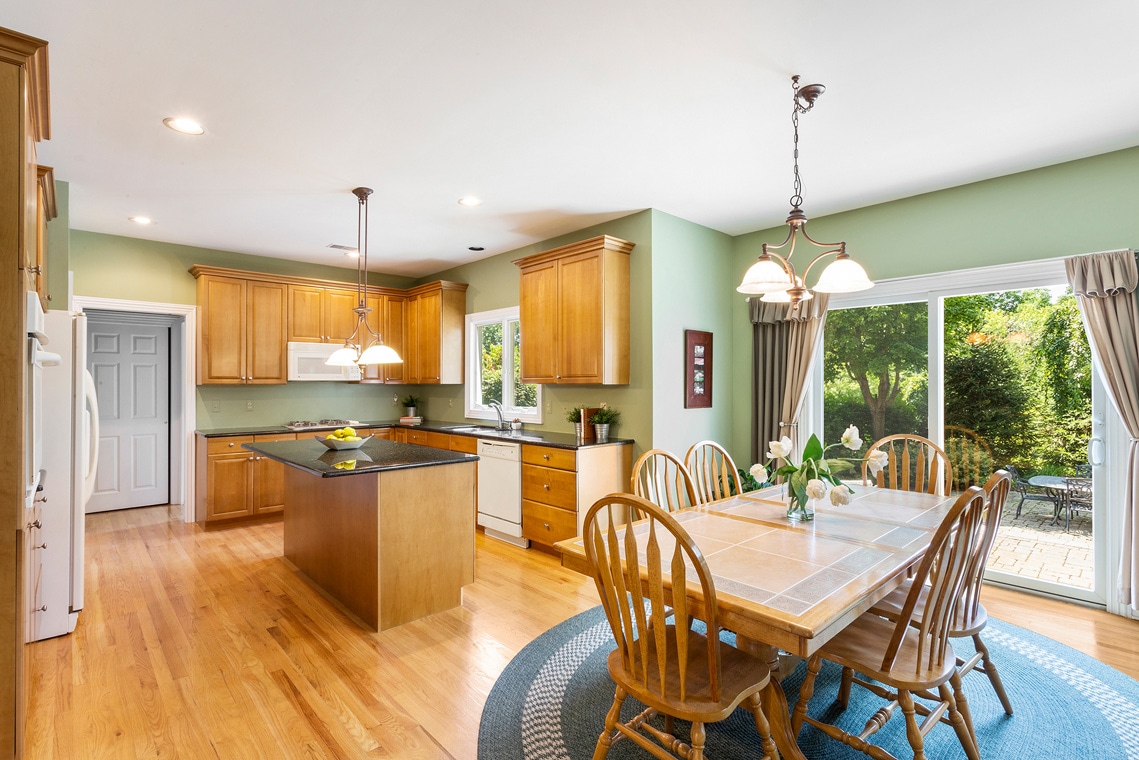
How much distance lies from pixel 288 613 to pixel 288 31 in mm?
2896

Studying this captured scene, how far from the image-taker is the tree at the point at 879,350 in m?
3.96

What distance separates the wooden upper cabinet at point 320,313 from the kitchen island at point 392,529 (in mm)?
2437

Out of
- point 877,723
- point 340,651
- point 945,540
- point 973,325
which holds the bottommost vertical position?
point 340,651

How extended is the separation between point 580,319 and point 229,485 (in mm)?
3494

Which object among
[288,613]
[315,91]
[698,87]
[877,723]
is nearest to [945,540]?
[877,723]

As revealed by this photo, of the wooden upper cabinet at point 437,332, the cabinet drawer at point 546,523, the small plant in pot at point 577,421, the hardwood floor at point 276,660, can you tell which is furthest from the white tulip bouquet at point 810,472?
the wooden upper cabinet at point 437,332

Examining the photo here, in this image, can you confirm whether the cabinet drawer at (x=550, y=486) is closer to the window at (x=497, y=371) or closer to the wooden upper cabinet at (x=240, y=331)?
the window at (x=497, y=371)

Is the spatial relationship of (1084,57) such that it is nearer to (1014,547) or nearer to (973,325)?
(973,325)

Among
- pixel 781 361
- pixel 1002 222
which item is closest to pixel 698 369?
pixel 781 361

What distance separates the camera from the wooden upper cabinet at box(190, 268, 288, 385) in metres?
5.16

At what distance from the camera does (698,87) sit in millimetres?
2477

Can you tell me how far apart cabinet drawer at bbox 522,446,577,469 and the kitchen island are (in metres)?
0.93

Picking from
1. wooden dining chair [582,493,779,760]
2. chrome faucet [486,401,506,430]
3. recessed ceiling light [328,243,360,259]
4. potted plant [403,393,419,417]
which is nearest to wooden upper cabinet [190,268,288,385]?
recessed ceiling light [328,243,360,259]

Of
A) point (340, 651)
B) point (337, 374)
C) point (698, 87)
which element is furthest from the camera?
point (337, 374)
